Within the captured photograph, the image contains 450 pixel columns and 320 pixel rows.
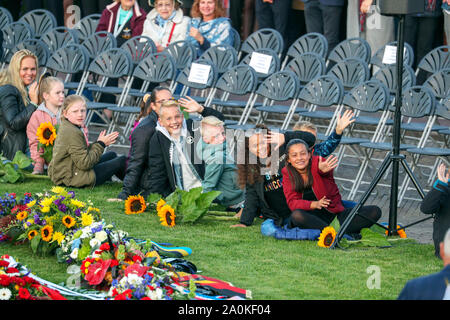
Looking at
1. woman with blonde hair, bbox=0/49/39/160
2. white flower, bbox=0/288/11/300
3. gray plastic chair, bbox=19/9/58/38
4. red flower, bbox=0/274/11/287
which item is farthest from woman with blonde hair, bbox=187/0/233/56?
white flower, bbox=0/288/11/300

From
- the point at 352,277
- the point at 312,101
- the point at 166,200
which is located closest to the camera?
the point at 352,277

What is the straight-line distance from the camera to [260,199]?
787cm

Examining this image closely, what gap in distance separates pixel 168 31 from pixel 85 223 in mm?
6289

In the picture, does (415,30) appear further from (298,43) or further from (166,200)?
(166,200)

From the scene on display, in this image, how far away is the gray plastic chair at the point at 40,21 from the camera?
13672 millimetres

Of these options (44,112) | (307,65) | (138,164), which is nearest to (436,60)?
(307,65)

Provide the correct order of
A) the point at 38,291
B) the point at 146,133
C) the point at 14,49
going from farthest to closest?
1. the point at 14,49
2. the point at 146,133
3. the point at 38,291

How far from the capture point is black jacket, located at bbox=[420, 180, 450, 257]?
6.66 m

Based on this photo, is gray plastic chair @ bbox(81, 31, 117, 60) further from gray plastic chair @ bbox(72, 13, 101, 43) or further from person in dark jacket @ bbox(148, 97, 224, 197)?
person in dark jacket @ bbox(148, 97, 224, 197)

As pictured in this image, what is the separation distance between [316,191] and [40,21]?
762cm

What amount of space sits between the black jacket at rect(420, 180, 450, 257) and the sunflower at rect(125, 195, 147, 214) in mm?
2688

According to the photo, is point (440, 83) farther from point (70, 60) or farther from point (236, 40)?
point (70, 60)

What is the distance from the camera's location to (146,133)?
8.80m
